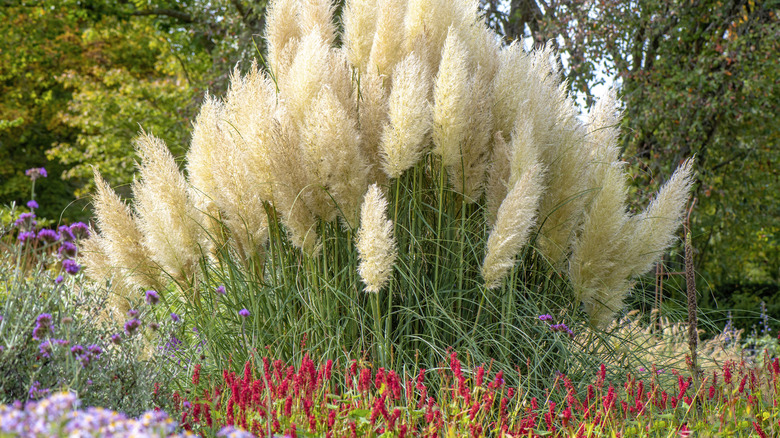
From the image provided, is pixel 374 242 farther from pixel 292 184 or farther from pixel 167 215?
pixel 167 215

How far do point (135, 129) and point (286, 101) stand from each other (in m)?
13.2

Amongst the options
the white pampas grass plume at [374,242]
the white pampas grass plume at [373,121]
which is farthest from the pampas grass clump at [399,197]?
the white pampas grass plume at [374,242]

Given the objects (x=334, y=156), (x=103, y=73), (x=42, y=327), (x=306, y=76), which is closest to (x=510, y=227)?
(x=334, y=156)

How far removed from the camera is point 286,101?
131 inches

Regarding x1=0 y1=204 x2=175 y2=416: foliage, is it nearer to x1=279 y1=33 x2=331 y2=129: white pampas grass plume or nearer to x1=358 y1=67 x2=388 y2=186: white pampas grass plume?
x1=279 y1=33 x2=331 y2=129: white pampas grass plume

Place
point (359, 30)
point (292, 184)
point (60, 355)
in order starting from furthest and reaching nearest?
point (359, 30) → point (292, 184) → point (60, 355)

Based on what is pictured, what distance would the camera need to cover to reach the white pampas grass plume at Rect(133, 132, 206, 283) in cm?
316

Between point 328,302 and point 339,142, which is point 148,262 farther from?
point 339,142

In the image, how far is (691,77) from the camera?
7859 millimetres

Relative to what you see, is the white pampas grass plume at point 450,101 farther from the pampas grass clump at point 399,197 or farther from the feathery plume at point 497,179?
the feathery plume at point 497,179

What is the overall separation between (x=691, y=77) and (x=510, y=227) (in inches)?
236

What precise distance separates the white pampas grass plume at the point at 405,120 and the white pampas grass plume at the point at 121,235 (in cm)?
126

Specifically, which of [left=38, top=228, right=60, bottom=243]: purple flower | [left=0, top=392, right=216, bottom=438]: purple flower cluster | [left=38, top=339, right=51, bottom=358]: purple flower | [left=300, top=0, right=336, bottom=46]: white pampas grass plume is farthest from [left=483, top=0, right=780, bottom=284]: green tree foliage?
[left=0, top=392, right=216, bottom=438]: purple flower cluster

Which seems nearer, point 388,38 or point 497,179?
point 497,179
